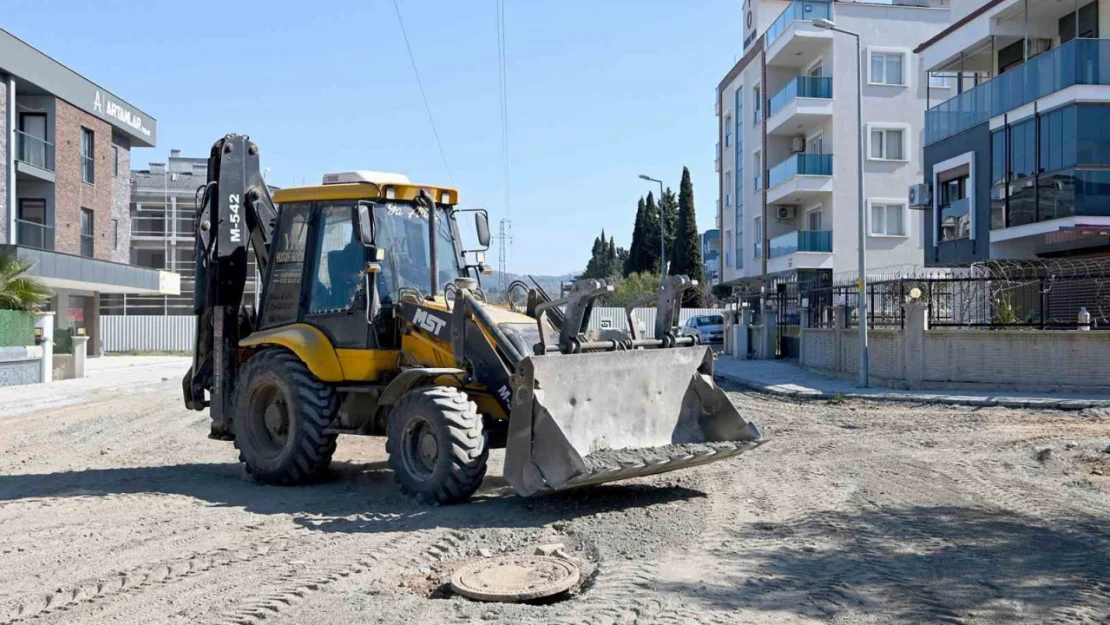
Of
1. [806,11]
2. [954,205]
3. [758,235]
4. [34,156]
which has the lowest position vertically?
[954,205]

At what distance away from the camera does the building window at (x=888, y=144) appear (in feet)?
132

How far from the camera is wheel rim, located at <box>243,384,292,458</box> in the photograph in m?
9.85

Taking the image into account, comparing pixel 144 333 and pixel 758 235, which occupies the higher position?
pixel 758 235

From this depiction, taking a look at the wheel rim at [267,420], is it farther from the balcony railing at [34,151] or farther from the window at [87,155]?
the window at [87,155]

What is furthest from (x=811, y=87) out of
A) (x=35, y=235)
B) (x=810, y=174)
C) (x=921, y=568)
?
(x=921, y=568)

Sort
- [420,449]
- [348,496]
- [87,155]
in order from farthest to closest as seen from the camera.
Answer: [87,155]
[348,496]
[420,449]

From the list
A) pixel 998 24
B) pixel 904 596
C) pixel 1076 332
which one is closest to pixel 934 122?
pixel 998 24

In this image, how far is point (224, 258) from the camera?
1058cm

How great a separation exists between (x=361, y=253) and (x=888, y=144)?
116 ft

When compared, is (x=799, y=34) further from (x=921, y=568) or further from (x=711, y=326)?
(x=921, y=568)

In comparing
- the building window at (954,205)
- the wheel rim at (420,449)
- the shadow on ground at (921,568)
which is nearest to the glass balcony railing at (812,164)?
the building window at (954,205)

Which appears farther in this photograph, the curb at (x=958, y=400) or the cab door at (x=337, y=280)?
the curb at (x=958, y=400)

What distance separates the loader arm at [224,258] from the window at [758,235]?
3670 cm

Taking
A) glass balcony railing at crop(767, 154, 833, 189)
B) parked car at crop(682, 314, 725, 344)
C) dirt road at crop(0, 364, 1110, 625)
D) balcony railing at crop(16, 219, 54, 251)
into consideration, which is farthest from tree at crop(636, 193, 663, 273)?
dirt road at crop(0, 364, 1110, 625)
